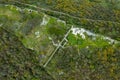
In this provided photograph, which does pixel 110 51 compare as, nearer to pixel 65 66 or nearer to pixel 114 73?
pixel 114 73

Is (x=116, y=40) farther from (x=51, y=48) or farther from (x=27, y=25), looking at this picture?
(x=27, y=25)

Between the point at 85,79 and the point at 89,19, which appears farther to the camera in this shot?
the point at 89,19

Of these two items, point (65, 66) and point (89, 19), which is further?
point (89, 19)

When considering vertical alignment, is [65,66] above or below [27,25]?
below

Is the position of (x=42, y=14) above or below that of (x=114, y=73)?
above

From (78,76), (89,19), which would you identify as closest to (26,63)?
(78,76)

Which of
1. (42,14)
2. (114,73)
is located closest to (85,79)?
(114,73)

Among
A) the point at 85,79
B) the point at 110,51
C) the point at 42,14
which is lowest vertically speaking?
the point at 85,79
